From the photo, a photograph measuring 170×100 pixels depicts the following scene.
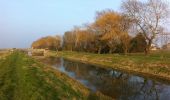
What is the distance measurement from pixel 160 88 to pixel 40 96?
452 inches

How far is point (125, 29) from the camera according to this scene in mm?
56625

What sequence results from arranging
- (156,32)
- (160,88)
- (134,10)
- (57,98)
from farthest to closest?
1. (134,10)
2. (156,32)
3. (160,88)
4. (57,98)

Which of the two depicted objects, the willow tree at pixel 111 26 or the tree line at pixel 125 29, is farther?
the willow tree at pixel 111 26


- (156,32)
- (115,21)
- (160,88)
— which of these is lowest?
(160,88)

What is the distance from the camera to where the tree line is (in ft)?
142

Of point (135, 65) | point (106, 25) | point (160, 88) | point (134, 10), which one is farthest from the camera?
point (106, 25)

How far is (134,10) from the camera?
150 ft

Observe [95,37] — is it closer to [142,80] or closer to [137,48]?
[137,48]

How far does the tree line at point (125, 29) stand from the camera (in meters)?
43.3

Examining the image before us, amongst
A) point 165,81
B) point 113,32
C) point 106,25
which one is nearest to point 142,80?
point 165,81

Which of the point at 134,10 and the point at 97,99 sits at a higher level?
the point at 134,10

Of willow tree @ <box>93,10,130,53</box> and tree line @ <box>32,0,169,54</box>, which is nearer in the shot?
tree line @ <box>32,0,169,54</box>

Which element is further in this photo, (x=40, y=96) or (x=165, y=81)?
(x=165, y=81)

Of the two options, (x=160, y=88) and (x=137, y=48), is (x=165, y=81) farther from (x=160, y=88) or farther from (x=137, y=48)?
(x=137, y=48)
